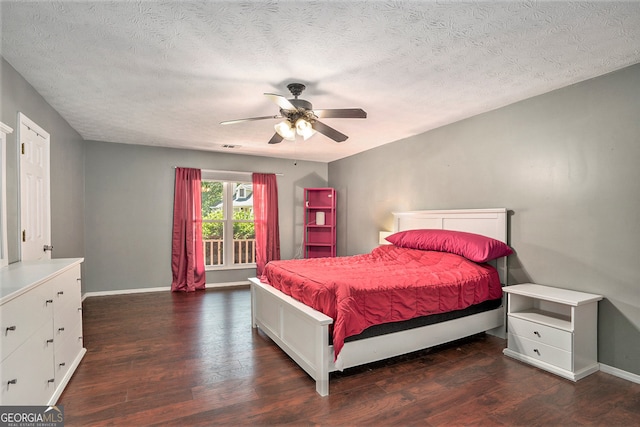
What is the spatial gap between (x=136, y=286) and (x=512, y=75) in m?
5.89

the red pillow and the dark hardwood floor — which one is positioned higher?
the red pillow

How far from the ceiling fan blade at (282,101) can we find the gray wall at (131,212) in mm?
3648

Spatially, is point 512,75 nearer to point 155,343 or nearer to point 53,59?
point 53,59

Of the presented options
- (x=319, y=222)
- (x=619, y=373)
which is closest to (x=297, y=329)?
(x=619, y=373)

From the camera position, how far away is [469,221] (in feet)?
12.8

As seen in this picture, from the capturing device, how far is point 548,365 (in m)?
2.74

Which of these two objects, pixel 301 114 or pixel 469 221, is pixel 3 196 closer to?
pixel 301 114

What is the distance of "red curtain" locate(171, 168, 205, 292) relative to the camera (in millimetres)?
5680

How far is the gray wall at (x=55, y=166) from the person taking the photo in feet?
8.57

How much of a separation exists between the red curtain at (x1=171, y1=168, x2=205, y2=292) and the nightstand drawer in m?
4.75

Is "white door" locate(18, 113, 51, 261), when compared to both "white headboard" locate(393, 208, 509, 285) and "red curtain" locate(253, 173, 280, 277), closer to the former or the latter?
"red curtain" locate(253, 173, 280, 277)

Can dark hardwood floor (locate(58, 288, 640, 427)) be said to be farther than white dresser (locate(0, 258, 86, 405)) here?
Yes

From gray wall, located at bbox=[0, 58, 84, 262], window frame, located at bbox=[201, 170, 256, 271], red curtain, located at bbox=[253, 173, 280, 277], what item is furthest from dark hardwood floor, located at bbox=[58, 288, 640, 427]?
red curtain, located at bbox=[253, 173, 280, 277]

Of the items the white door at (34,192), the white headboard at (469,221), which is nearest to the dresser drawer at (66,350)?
the white door at (34,192)
